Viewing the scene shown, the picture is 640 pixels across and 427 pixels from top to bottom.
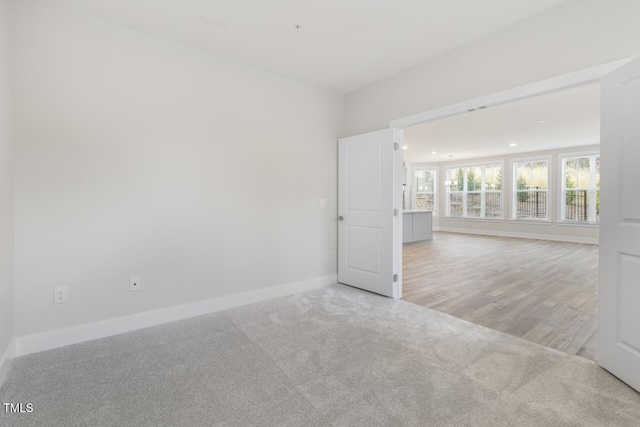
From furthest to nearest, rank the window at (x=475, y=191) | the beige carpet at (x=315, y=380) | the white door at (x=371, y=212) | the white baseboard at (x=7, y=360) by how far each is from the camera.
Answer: the window at (x=475, y=191), the white door at (x=371, y=212), the white baseboard at (x=7, y=360), the beige carpet at (x=315, y=380)

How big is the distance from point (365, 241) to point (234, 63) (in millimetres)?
2611

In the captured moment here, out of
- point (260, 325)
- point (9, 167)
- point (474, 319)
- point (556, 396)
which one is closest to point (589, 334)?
point (474, 319)

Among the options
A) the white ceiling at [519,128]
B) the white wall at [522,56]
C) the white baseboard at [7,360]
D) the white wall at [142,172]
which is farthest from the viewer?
the white ceiling at [519,128]

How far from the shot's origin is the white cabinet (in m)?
8.41

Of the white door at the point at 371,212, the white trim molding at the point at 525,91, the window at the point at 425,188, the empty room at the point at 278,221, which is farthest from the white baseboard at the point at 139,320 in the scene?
the window at the point at 425,188

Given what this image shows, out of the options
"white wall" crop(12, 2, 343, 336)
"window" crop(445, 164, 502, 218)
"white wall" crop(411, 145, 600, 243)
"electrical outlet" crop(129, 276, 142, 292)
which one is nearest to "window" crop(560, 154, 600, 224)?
"white wall" crop(411, 145, 600, 243)

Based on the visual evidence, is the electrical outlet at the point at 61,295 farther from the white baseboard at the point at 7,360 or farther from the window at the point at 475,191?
the window at the point at 475,191

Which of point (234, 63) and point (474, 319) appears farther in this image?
point (234, 63)

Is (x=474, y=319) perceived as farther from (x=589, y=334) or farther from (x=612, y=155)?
(x=612, y=155)

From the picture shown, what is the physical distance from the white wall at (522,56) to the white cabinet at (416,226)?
511 centimetres

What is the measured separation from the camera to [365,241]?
3.89m

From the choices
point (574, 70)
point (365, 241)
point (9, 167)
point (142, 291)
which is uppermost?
point (574, 70)

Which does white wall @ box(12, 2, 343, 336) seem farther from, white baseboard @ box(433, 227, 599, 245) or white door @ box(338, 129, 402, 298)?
white baseboard @ box(433, 227, 599, 245)

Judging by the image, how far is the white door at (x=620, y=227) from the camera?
1828 mm
